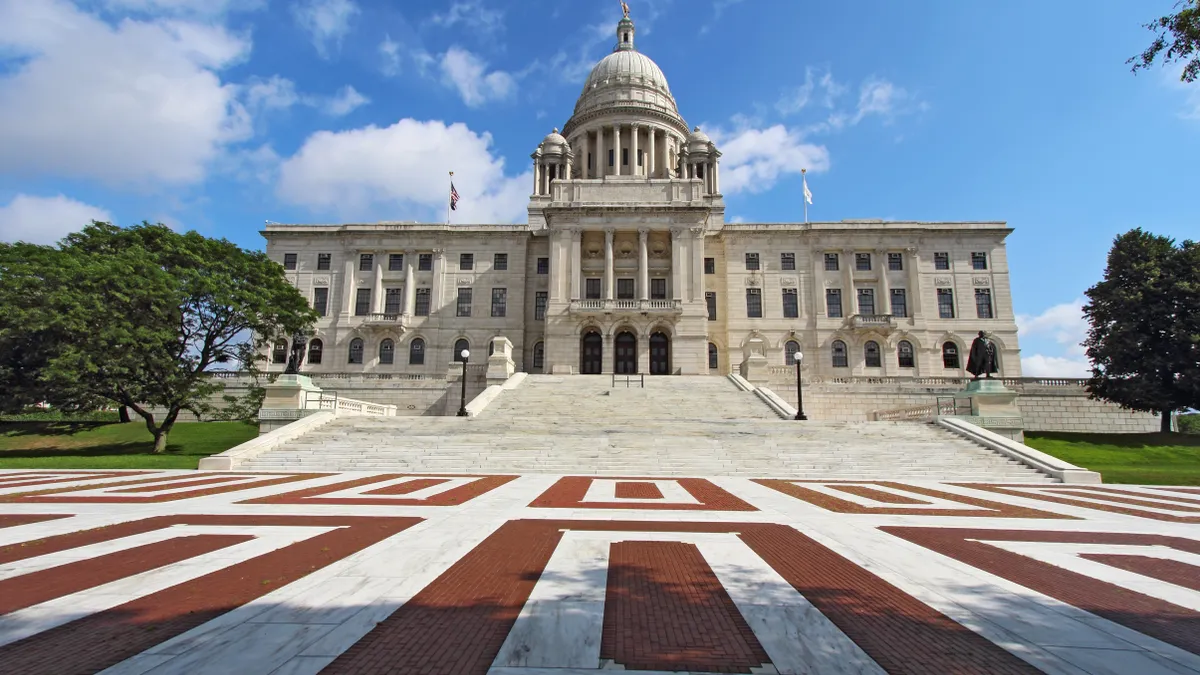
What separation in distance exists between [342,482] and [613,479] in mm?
5906

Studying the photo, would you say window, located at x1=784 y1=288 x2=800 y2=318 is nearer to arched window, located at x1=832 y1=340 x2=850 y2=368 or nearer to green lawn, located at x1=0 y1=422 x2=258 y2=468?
arched window, located at x1=832 y1=340 x2=850 y2=368

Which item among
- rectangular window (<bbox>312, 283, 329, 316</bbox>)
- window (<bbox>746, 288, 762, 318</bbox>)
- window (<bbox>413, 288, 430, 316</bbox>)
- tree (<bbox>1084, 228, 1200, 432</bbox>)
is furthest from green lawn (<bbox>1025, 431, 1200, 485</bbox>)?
rectangular window (<bbox>312, 283, 329, 316</bbox>)

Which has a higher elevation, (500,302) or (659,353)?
(500,302)

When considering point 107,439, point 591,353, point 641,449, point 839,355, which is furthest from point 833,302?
point 107,439

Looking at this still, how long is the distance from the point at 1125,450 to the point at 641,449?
2208cm

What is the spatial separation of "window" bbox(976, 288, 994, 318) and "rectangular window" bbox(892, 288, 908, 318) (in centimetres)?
540

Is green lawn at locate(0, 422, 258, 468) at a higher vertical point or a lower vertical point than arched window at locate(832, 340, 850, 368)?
lower

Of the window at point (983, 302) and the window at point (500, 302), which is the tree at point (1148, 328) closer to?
the window at point (983, 302)

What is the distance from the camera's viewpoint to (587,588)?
4.24 metres

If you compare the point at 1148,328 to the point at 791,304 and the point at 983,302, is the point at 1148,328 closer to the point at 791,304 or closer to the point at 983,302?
the point at 983,302

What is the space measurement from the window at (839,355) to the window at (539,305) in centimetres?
2285

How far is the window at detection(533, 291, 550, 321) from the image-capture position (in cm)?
4569

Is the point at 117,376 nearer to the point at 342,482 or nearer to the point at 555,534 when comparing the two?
the point at 342,482

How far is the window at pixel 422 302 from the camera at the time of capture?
45612mm
